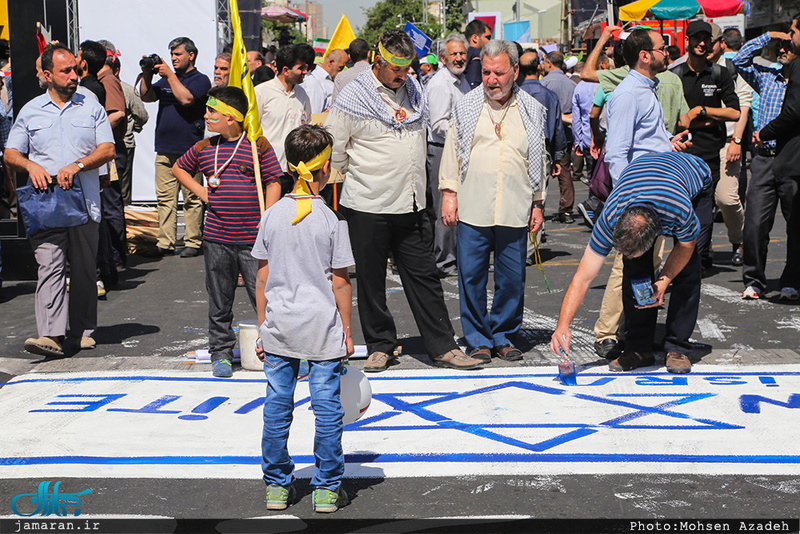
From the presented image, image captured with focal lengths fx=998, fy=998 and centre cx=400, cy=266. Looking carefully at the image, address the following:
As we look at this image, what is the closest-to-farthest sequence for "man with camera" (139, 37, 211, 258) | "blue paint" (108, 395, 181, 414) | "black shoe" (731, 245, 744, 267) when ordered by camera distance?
"blue paint" (108, 395, 181, 414), "black shoe" (731, 245, 744, 267), "man with camera" (139, 37, 211, 258)

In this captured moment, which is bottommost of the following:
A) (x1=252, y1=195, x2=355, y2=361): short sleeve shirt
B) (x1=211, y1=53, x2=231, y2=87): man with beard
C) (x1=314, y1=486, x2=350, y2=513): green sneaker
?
(x1=314, y1=486, x2=350, y2=513): green sneaker

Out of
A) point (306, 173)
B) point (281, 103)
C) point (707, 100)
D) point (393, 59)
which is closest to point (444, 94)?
point (281, 103)

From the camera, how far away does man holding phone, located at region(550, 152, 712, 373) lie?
17.5 feet

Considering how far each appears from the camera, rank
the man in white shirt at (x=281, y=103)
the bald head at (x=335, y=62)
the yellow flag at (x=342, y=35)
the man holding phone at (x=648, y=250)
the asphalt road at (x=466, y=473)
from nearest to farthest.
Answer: the asphalt road at (x=466, y=473), the man holding phone at (x=648, y=250), the man in white shirt at (x=281, y=103), the bald head at (x=335, y=62), the yellow flag at (x=342, y=35)

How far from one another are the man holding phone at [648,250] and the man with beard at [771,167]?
219 cm

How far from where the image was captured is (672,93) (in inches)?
311

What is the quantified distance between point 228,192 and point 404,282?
1276 mm

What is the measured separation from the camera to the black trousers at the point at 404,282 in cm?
649

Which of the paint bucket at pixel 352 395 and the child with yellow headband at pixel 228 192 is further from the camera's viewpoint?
the child with yellow headband at pixel 228 192

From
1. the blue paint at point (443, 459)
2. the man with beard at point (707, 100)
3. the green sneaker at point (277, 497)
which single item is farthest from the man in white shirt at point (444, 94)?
the green sneaker at point (277, 497)

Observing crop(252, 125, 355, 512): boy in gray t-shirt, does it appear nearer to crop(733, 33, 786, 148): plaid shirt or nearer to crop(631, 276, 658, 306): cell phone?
crop(631, 276, 658, 306): cell phone

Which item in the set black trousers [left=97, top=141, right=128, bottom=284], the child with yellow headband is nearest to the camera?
black trousers [left=97, top=141, right=128, bottom=284]

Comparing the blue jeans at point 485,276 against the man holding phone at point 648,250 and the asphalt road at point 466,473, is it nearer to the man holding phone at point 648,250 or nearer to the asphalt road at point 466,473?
the asphalt road at point 466,473

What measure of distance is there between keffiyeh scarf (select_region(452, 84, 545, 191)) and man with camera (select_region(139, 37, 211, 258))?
14.4 ft
